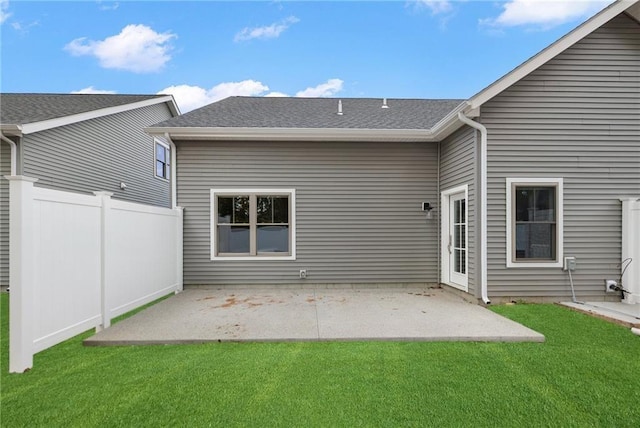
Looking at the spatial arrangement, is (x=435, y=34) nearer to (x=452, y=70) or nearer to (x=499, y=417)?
(x=452, y=70)

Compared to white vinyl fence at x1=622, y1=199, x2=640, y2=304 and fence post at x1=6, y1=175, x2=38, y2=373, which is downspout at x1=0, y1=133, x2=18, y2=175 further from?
white vinyl fence at x1=622, y1=199, x2=640, y2=304

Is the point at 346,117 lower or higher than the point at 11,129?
higher

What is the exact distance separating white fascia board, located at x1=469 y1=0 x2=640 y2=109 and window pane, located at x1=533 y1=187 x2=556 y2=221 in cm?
194

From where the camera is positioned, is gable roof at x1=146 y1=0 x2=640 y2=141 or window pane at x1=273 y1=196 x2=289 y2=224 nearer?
gable roof at x1=146 y1=0 x2=640 y2=141

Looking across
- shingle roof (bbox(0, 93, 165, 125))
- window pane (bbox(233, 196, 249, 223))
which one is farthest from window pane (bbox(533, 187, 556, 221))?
shingle roof (bbox(0, 93, 165, 125))

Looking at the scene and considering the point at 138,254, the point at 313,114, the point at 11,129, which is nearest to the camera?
the point at 138,254

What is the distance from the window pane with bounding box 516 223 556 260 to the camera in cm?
596

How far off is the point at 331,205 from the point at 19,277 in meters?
5.29

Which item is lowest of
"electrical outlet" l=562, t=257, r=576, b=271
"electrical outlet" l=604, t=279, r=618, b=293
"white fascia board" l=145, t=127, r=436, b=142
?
"electrical outlet" l=604, t=279, r=618, b=293

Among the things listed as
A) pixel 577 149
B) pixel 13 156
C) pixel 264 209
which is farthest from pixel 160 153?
pixel 577 149

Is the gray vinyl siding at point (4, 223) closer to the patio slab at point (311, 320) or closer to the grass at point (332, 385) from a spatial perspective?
the patio slab at point (311, 320)

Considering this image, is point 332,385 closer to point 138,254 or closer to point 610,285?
point 138,254

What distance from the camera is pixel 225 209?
7.38 m

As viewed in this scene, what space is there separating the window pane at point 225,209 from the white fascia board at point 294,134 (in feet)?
4.33
